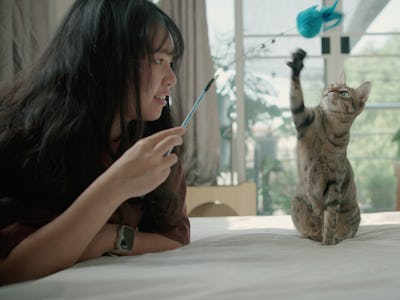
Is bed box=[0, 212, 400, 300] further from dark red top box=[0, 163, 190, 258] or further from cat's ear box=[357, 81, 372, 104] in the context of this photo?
cat's ear box=[357, 81, 372, 104]

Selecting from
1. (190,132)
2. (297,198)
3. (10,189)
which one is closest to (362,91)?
(297,198)

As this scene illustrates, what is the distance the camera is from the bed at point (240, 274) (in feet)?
2.01

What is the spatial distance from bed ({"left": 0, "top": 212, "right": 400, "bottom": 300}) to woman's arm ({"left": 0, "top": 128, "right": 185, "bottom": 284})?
1.7 inches

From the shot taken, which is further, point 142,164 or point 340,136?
point 340,136

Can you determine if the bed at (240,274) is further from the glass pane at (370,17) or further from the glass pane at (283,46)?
the glass pane at (370,17)

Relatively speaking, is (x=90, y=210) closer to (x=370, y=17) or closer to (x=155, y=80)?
(x=155, y=80)

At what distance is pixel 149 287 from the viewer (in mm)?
642

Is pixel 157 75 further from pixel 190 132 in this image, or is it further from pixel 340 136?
pixel 190 132

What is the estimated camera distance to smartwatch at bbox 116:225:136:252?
34.2 inches

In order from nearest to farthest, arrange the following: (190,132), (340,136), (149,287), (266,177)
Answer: (149,287) < (340,136) < (190,132) < (266,177)

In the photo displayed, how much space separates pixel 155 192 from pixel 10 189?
304 millimetres

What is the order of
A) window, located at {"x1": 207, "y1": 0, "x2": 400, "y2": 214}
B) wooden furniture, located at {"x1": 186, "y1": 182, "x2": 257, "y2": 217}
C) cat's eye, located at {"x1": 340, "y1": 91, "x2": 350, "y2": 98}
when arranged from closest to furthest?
cat's eye, located at {"x1": 340, "y1": 91, "x2": 350, "y2": 98}, wooden furniture, located at {"x1": 186, "y1": 182, "x2": 257, "y2": 217}, window, located at {"x1": 207, "y1": 0, "x2": 400, "y2": 214}

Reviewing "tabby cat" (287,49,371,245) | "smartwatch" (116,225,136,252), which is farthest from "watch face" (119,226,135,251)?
"tabby cat" (287,49,371,245)

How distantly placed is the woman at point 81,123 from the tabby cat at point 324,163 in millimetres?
298
